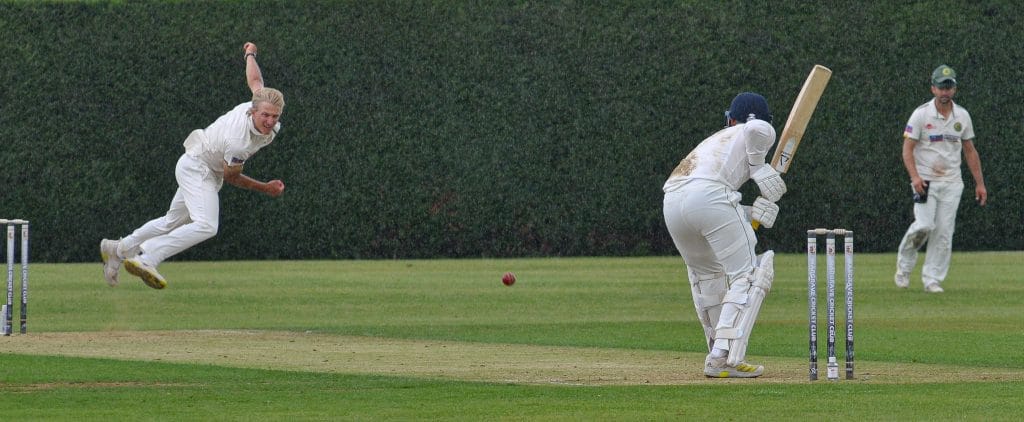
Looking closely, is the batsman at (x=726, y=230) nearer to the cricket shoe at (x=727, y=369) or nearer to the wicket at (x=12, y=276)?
the cricket shoe at (x=727, y=369)

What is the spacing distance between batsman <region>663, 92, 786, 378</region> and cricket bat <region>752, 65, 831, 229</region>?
1.05ft

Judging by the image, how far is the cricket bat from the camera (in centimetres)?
882

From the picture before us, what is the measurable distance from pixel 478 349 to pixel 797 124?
2298 millimetres

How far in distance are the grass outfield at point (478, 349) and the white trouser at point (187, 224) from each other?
0.55 metres

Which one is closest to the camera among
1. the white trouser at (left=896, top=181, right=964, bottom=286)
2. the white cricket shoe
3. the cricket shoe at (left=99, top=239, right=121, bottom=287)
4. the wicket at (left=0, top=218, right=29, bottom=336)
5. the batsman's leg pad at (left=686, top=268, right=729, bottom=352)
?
the batsman's leg pad at (left=686, top=268, right=729, bottom=352)

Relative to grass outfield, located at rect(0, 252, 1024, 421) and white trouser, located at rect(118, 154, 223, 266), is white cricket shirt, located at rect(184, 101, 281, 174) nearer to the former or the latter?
white trouser, located at rect(118, 154, 223, 266)

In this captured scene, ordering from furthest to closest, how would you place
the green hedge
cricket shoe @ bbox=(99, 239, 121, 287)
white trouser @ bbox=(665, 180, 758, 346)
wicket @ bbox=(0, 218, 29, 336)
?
1. the green hedge
2. cricket shoe @ bbox=(99, 239, 121, 287)
3. wicket @ bbox=(0, 218, 29, 336)
4. white trouser @ bbox=(665, 180, 758, 346)

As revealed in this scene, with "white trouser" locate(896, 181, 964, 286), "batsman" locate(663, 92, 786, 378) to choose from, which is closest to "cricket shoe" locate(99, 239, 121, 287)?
"batsman" locate(663, 92, 786, 378)

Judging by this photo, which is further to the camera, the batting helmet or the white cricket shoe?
the white cricket shoe

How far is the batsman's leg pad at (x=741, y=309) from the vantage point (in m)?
8.02

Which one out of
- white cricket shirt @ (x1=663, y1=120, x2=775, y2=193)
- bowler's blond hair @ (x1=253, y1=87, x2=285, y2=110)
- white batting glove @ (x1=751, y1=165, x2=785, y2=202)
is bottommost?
white batting glove @ (x1=751, y1=165, x2=785, y2=202)

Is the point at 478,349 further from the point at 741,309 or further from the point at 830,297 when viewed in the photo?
the point at 830,297

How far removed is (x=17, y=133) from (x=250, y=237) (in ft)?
9.05

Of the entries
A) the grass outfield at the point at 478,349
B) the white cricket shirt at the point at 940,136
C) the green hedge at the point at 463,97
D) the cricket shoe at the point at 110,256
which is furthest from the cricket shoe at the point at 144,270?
the green hedge at the point at 463,97
